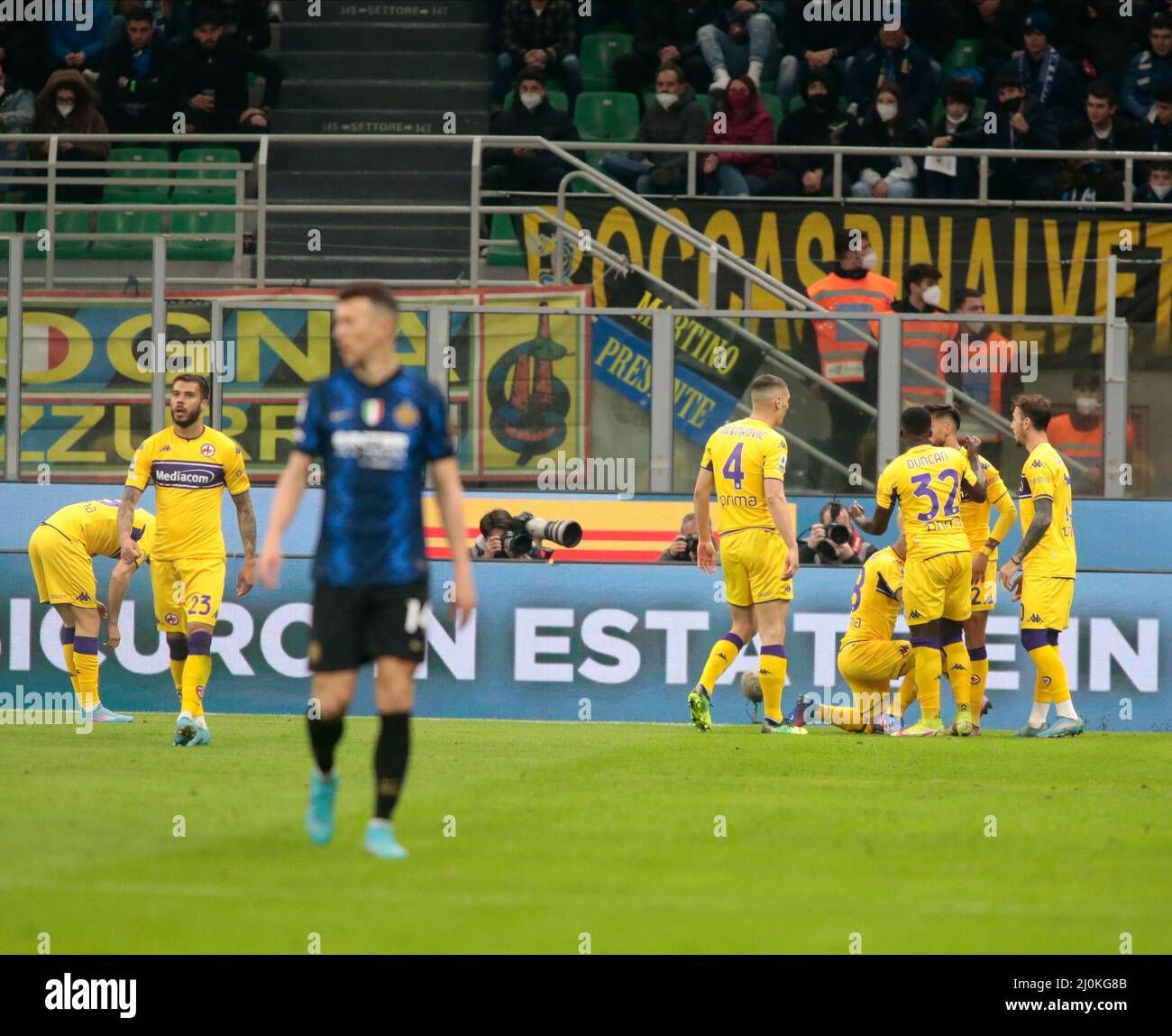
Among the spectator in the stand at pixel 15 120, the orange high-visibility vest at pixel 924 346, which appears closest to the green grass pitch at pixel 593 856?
the orange high-visibility vest at pixel 924 346

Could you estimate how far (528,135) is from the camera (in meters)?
21.8

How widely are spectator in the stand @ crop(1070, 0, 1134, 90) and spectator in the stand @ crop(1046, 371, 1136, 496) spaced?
8.31 meters

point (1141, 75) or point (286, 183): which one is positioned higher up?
point (1141, 75)

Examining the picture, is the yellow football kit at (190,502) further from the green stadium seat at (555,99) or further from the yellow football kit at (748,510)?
the green stadium seat at (555,99)

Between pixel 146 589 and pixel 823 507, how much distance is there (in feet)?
19.7

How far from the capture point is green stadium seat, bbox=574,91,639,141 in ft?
76.5

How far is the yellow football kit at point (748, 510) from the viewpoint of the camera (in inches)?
523

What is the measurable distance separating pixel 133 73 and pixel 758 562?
13.4 m

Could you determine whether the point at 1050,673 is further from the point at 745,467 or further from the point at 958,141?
the point at 958,141

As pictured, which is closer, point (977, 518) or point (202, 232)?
point (977, 518)

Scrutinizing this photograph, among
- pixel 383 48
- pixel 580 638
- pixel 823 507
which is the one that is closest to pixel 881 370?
pixel 823 507

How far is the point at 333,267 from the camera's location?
21.2 metres

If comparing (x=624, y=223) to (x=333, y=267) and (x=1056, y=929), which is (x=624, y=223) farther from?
(x=1056, y=929)

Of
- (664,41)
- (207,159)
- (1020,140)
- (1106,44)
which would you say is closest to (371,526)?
(207,159)
